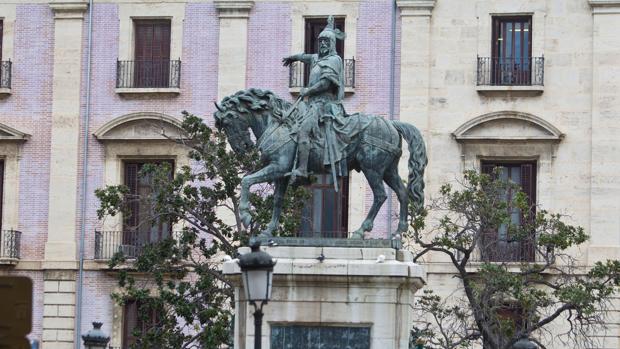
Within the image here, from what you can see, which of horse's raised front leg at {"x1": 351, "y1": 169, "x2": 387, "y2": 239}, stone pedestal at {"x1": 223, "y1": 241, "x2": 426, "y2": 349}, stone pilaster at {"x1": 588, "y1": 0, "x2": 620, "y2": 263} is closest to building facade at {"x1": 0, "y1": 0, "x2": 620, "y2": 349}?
stone pilaster at {"x1": 588, "y1": 0, "x2": 620, "y2": 263}

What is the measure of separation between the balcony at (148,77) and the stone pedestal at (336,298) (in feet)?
78.1

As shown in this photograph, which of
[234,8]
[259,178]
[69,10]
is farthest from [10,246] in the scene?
[259,178]

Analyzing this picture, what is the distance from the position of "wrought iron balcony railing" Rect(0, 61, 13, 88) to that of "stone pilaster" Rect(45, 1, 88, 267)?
1.15 metres

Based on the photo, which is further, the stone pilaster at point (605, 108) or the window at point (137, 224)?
the window at point (137, 224)

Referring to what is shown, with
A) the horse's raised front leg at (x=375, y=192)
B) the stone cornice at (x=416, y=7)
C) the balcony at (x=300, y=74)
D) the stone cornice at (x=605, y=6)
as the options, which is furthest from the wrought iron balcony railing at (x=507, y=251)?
the horse's raised front leg at (x=375, y=192)

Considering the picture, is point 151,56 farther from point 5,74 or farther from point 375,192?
point 375,192

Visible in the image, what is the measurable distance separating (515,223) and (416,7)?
23.3 feet

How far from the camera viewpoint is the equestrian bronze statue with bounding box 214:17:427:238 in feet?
52.9

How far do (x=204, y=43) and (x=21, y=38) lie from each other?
185 inches

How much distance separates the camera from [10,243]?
1527 inches

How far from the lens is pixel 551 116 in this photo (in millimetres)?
Answer: 37344

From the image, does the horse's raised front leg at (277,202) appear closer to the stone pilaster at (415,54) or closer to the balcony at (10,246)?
the stone pilaster at (415,54)

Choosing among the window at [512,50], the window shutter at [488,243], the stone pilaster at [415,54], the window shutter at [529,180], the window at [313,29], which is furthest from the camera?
the window at [313,29]

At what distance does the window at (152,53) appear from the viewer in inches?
1538
